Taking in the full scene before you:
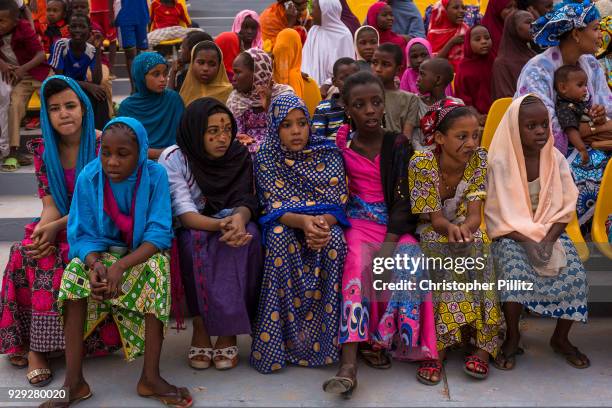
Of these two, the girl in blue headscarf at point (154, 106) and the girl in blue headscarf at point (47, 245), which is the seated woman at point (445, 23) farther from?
the girl in blue headscarf at point (47, 245)

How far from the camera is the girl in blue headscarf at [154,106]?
4719 mm

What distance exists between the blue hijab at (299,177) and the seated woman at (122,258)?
0.53m

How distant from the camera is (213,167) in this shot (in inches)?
141

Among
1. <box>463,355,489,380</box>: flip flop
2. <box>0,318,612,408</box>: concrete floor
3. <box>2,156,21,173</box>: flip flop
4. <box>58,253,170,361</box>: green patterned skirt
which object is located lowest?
<box>0,318,612,408</box>: concrete floor

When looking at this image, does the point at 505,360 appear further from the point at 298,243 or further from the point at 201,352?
the point at 201,352

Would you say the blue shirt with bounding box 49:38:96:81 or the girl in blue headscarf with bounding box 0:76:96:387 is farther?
the blue shirt with bounding box 49:38:96:81

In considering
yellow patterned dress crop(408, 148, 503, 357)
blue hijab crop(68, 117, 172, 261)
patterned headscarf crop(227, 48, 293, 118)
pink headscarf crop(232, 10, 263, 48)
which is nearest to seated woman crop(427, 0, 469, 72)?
pink headscarf crop(232, 10, 263, 48)

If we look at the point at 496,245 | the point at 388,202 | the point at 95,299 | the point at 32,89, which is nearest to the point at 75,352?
the point at 95,299

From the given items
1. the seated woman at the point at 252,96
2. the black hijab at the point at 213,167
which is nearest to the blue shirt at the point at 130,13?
the seated woman at the point at 252,96

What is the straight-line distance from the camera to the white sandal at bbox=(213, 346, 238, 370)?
338 cm

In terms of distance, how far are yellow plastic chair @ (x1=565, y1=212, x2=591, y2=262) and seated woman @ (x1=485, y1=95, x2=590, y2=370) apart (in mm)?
142

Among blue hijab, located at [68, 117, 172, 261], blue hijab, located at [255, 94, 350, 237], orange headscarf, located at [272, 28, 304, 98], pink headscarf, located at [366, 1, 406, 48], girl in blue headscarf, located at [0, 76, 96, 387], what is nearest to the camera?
blue hijab, located at [68, 117, 172, 261]

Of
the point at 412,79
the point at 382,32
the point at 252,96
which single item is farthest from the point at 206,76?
the point at 382,32

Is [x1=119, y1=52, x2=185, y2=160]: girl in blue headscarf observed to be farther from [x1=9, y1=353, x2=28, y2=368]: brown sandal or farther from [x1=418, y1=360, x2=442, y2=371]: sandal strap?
[x1=418, y1=360, x2=442, y2=371]: sandal strap
